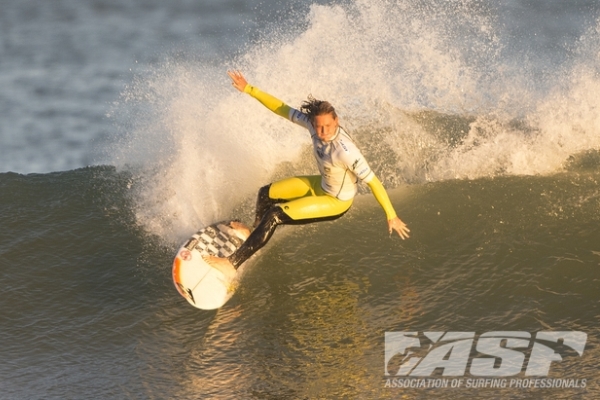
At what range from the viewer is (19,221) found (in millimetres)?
10773

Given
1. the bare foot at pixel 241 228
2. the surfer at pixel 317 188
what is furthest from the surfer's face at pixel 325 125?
the bare foot at pixel 241 228

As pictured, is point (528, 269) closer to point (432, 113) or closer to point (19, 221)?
point (432, 113)

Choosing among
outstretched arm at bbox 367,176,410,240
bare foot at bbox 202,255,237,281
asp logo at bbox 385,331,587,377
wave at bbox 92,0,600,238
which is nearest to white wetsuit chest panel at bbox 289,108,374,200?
outstretched arm at bbox 367,176,410,240

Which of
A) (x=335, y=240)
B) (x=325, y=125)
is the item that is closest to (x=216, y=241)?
(x=335, y=240)

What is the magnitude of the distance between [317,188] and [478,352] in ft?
8.00

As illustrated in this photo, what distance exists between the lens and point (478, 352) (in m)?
7.68

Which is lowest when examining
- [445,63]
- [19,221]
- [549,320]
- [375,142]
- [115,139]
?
[549,320]

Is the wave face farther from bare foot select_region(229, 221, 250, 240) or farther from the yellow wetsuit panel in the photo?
the yellow wetsuit panel

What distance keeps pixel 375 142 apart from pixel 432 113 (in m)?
1.15

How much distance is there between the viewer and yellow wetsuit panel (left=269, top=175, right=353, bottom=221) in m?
8.76

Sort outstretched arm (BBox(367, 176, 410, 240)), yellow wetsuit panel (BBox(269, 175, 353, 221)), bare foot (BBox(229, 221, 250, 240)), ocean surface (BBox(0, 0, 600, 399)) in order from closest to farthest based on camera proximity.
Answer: ocean surface (BBox(0, 0, 600, 399)) → outstretched arm (BBox(367, 176, 410, 240)) → yellow wetsuit panel (BBox(269, 175, 353, 221)) → bare foot (BBox(229, 221, 250, 240))

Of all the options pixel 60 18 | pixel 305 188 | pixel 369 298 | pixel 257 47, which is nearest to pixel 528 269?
pixel 369 298

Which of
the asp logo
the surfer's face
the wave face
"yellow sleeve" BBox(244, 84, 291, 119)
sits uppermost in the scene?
"yellow sleeve" BBox(244, 84, 291, 119)

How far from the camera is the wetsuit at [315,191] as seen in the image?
841 cm
